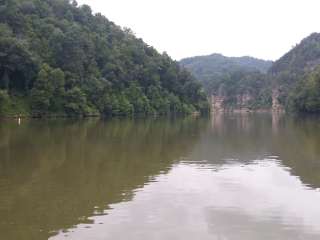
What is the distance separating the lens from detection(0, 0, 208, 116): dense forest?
74.4 meters

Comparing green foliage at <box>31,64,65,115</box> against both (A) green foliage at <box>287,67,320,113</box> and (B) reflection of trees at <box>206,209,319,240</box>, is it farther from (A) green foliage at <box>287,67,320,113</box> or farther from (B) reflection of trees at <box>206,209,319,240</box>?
(B) reflection of trees at <box>206,209,319,240</box>

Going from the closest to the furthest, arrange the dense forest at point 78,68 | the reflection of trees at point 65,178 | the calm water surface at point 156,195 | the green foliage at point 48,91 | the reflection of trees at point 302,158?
the calm water surface at point 156,195, the reflection of trees at point 65,178, the reflection of trees at point 302,158, the dense forest at point 78,68, the green foliage at point 48,91

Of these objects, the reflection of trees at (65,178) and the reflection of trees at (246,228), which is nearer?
the reflection of trees at (246,228)

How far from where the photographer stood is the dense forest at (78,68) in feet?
244

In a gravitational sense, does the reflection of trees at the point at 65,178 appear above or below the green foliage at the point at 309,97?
below

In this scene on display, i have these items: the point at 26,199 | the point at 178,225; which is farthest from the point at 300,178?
the point at 26,199

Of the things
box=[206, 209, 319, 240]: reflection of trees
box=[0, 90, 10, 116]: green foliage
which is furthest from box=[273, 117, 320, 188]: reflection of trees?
box=[0, 90, 10, 116]: green foliage

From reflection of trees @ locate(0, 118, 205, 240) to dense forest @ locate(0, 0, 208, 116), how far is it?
45027 mm

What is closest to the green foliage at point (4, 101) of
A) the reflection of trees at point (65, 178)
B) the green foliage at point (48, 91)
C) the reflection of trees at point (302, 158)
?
the green foliage at point (48, 91)

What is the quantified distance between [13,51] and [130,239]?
65604mm

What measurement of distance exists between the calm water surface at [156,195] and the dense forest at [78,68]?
4993 cm

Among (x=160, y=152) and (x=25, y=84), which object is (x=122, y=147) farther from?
(x=25, y=84)

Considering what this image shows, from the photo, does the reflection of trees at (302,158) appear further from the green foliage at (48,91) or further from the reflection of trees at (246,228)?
the green foliage at (48,91)

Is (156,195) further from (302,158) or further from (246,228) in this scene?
(302,158)
